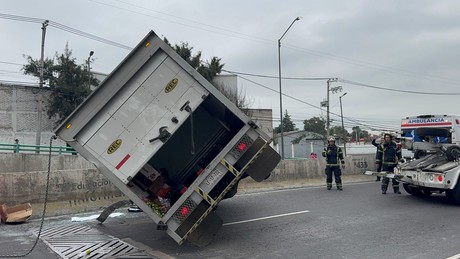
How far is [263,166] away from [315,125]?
75.6 m

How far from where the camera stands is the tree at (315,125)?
76.5m

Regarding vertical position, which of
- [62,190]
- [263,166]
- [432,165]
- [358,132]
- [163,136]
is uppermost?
[358,132]

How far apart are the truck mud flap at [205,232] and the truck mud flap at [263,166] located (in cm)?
100

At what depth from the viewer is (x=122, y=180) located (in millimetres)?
5758

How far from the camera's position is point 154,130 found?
5.98 meters

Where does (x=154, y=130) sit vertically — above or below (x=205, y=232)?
above

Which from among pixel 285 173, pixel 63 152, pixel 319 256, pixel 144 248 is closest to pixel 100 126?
pixel 144 248

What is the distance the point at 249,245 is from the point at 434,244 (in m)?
2.84

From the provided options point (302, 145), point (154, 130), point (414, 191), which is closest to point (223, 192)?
point (154, 130)

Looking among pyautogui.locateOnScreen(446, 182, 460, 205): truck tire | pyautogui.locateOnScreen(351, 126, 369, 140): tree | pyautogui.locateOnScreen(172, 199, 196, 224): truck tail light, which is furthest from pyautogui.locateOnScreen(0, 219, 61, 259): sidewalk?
pyautogui.locateOnScreen(351, 126, 369, 140): tree

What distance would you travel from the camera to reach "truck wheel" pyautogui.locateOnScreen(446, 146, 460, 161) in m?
9.97

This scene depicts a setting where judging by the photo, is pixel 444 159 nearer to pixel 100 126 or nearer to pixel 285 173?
pixel 285 173

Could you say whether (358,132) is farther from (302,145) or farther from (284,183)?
(284,183)

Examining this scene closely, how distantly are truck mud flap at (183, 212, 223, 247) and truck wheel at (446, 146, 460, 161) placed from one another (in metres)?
6.52
